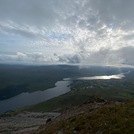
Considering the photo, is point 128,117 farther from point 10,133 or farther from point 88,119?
point 10,133

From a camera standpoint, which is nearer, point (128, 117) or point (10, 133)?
point (128, 117)

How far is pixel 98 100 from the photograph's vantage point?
152 ft

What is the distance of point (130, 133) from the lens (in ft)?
53.0

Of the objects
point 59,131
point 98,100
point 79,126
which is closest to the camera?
point 79,126

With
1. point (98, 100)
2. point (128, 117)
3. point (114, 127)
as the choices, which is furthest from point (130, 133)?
point (98, 100)

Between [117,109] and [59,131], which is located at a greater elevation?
[117,109]

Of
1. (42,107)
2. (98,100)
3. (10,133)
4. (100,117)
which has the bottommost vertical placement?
(42,107)

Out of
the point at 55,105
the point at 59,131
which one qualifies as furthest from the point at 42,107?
the point at 59,131

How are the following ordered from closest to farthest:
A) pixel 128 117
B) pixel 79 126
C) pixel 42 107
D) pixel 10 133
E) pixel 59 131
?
pixel 128 117 → pixel 79 126 → pixel 59 131 → pixel 10 133 → pixel 42 107

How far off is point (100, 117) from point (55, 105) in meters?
182

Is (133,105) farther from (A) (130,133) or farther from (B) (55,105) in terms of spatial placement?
(B) (55,105)

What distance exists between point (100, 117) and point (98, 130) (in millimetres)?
2947

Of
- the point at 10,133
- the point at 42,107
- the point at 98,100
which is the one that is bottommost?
the point at 42,107

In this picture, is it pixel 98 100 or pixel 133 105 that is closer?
pixel 133 105
